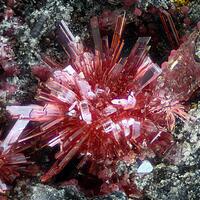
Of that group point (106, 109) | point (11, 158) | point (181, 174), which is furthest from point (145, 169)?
point (11, 158)

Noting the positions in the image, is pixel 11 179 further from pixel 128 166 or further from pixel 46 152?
pixel 128 166

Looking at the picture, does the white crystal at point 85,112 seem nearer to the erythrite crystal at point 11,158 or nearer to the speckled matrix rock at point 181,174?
the erythrite crystal at point 11,158

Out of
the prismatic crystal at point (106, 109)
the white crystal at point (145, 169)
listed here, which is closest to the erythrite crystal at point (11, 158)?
the prismatic crystal at point (106, 109)

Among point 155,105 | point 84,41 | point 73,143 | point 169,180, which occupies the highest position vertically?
point 84,41

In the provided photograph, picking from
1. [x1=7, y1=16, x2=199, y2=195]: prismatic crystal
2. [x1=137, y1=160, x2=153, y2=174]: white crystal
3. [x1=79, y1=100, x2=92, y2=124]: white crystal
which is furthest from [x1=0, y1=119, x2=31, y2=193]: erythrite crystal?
[x1=137, y1=160, x2=153, y2=174]: white crystal

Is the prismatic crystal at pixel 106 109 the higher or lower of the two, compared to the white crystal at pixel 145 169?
higher

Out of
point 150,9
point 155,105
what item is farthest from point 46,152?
point 150,9

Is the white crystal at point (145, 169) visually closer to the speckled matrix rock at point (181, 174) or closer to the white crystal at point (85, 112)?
the speckled matrix rock at point (181, 174)

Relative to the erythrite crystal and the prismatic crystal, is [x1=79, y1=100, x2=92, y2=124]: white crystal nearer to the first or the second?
the prismatic crystal

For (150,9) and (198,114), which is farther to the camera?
(150,9)

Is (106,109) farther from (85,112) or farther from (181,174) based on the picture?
(181,174)
